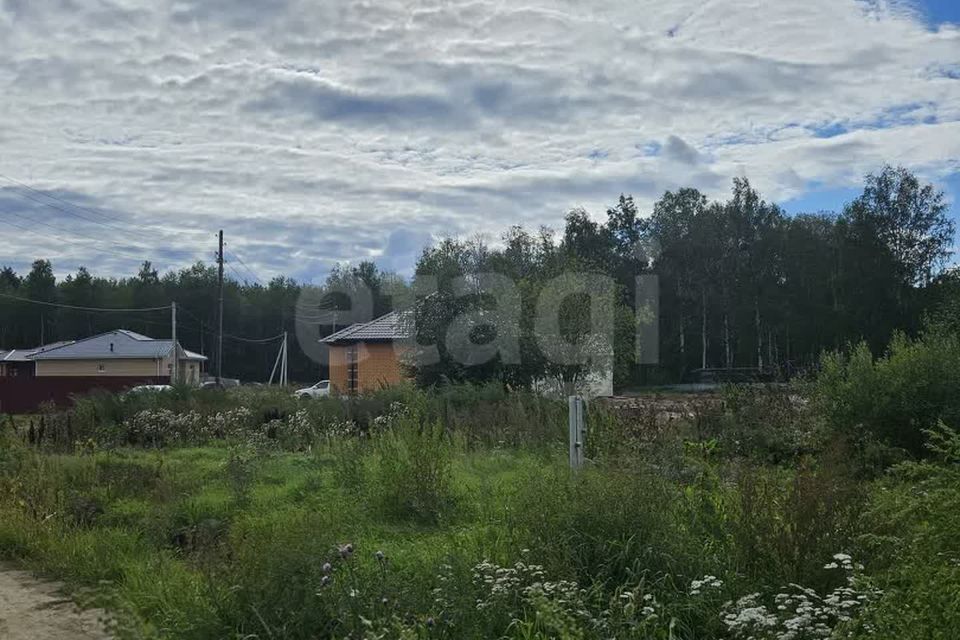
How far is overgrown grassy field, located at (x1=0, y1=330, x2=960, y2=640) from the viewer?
4.33 metres

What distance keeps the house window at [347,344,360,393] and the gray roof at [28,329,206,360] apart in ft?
65.9

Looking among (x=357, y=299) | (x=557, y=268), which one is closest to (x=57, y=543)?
(x=557, y=268)

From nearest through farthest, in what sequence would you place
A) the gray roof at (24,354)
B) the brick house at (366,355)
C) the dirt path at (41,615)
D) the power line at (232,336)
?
1. the dirt path at (41,615)
2. the brick house at (366,355)
3. the gray roof at (24,354)
4. the power line at (232,336)

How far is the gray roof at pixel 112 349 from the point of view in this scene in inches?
2274

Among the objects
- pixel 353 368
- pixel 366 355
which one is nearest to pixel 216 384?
pixel 366 355

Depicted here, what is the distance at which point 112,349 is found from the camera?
2312 inches

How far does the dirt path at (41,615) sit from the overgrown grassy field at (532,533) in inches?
7.5

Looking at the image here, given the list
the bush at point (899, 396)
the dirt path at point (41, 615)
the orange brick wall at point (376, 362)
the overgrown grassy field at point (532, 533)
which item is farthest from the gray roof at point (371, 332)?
the dirt path at point (41, 615)

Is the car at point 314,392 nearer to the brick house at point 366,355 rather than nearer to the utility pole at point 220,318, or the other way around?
the brick house at point 366,355

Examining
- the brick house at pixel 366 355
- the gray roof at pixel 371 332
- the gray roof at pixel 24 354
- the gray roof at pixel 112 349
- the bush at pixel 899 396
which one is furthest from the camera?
the gray roof at pixel 24 354

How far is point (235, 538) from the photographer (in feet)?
21.2

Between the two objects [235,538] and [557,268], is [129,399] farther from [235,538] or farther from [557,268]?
[557,268]

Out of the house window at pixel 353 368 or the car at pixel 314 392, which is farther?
the house window at pixel 353 368

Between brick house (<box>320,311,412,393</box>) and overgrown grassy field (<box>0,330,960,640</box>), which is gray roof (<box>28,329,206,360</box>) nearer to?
brick house (<box>320,311,412,393</box>)
